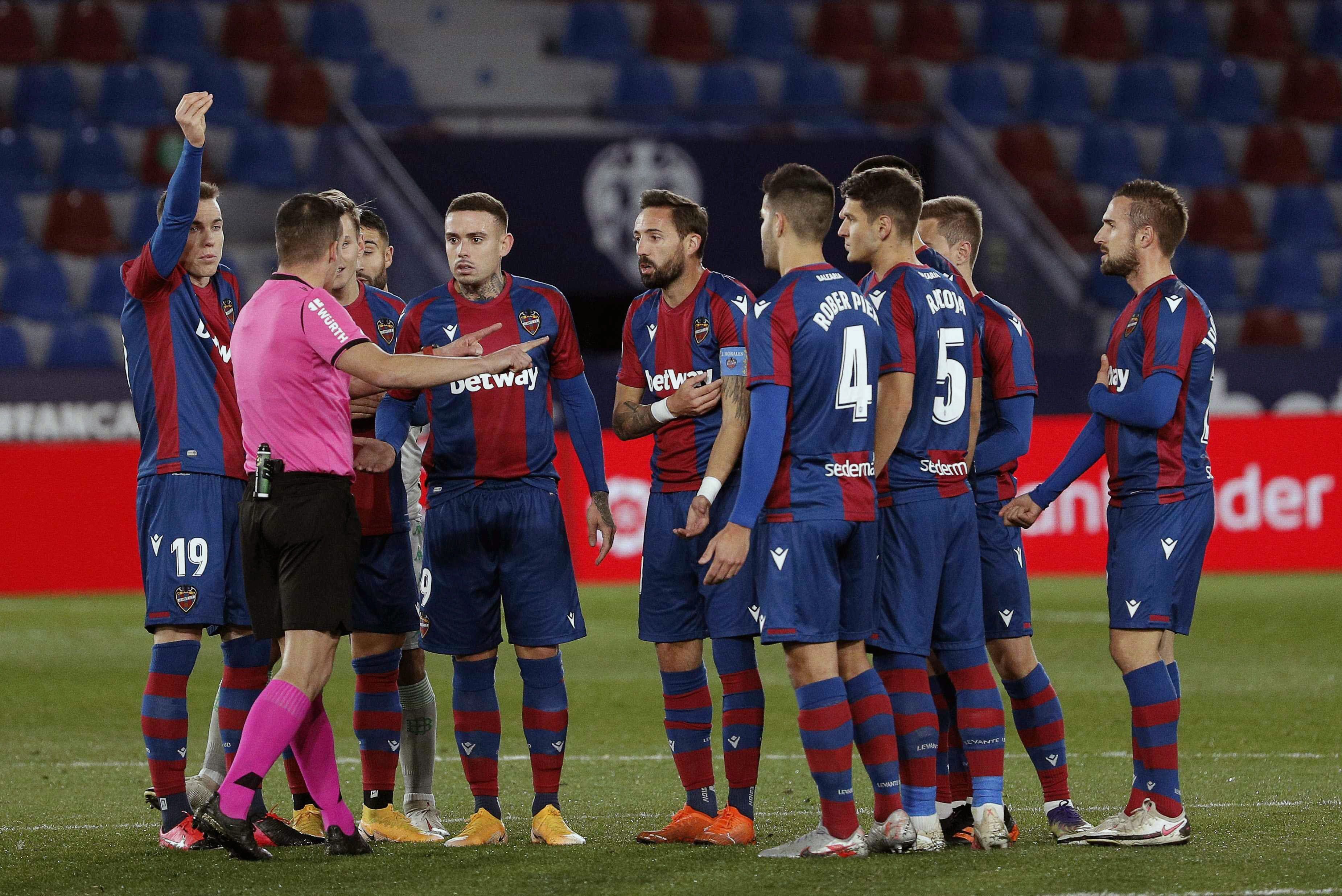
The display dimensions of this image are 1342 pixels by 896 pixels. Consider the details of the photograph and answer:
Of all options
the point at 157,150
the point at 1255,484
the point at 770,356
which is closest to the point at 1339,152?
the point at 1255,484

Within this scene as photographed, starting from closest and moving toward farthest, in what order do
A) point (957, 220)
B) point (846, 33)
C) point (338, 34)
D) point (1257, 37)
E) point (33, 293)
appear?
point (957, 220) < point (33, 293) < point (338, 34) < point (846, 33) < point (1257, 37)

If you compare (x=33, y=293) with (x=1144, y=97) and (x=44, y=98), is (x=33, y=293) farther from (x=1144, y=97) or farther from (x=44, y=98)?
(x=1144, y=97)

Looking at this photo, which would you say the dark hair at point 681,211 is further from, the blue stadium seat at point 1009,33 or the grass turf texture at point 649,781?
the blue stadium seat at point 1009,33

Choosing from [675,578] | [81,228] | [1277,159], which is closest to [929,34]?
[1277,159]

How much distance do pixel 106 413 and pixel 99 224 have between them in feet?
11.7

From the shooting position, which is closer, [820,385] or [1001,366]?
[820,385]

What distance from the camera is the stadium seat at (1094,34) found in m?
23.2

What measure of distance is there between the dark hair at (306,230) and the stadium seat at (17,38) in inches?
611

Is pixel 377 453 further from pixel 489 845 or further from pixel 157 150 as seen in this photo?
pixel 157 150

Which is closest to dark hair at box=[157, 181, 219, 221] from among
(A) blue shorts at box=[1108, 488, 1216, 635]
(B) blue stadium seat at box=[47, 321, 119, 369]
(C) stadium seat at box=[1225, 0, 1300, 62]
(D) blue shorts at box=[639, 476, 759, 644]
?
(D) blue shorts at box=[639, 476, 759, 644]

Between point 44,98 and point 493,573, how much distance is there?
1537cm

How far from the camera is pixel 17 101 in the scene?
19422 mm

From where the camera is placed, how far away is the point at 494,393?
6262 millimetres

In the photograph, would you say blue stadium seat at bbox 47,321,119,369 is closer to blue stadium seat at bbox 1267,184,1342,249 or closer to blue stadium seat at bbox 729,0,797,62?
blue stadium seat at bbox 729,0,797,62
